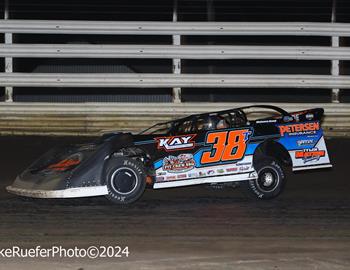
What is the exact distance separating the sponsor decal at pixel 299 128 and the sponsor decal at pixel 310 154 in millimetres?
223

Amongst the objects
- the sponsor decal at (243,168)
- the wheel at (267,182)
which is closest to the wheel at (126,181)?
the sponsor decal at (243,168)

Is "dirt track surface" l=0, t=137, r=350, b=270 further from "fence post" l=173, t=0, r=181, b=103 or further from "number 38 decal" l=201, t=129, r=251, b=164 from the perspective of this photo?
"fence post" l=173, t=0, r=181, b=103

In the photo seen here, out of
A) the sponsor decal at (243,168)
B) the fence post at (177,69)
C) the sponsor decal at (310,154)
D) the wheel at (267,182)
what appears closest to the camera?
the sponsor decal at (243,168)

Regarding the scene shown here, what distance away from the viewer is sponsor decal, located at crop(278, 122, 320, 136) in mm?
9812

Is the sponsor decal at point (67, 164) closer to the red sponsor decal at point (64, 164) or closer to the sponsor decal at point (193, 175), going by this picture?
the red sponsor decal at point (64, 164)

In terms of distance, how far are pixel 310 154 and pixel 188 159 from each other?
1565 millimetres

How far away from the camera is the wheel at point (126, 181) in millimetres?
9133

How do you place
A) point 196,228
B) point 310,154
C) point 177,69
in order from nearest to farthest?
point 196,228
point 310,154
point 177,69

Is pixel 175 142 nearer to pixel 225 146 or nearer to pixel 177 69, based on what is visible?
pixel 225 146

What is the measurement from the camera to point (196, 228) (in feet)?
26.5

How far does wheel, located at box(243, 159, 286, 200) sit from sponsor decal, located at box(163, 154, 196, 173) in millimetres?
837

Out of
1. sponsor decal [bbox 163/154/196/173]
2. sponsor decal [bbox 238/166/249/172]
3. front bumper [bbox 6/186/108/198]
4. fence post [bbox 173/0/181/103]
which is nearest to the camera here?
front bumper [bbox 6/186/108/198]

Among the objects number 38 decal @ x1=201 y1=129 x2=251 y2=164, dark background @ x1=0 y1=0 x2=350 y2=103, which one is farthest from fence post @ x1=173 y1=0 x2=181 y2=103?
number 38 decal @ x1=201 y1=129 x2=251 y2=164

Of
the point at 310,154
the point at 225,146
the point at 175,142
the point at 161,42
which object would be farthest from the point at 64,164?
the point at 161,42
